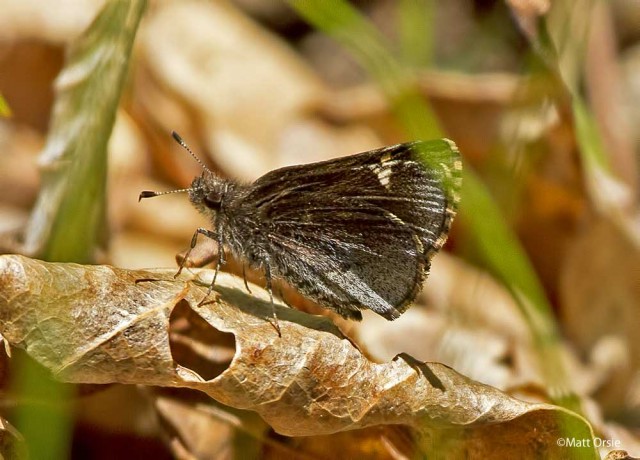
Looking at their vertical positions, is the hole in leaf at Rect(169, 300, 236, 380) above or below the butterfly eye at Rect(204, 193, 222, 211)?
below

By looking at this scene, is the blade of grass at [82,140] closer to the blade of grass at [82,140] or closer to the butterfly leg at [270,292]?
the blade of grass at [82,140]

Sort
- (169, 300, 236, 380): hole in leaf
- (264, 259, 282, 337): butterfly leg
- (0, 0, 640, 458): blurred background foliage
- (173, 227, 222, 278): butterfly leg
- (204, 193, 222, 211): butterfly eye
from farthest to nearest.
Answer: (204, 193, 222, 211): butterfly eye, (0, 0, 640, 458): blurred background foliage, (173, 227, 222, 278): butterfly leg, (169, 300, 236, 380): hole in leaf, (264, 259, 282, 337): butterfly leg

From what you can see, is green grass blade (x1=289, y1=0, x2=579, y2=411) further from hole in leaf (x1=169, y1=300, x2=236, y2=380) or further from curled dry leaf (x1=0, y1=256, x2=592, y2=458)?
hole in leaf (x1=169, y1=300, x2=236, y2=380)

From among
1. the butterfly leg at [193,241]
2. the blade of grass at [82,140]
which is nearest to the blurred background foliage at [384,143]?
the blade of grass at [82,140]

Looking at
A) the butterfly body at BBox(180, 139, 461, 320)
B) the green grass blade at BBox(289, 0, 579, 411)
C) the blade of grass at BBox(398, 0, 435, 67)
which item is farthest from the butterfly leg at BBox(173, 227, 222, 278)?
the blade of grass at BBox(398, 0, 435, 67)

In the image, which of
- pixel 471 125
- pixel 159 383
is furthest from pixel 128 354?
pixel 471 125

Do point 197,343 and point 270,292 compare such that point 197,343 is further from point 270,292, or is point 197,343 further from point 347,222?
point 347,222
